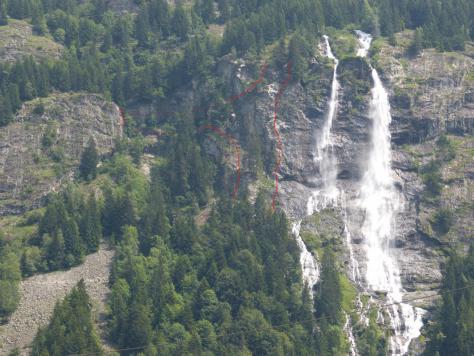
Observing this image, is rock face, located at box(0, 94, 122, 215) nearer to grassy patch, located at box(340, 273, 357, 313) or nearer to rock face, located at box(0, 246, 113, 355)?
rock face, located at box(0, 246, 113, 355)

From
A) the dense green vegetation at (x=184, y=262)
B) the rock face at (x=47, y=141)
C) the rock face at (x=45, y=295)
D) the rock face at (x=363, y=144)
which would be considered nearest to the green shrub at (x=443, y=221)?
the dense green vegetation at (x=184, y=262)

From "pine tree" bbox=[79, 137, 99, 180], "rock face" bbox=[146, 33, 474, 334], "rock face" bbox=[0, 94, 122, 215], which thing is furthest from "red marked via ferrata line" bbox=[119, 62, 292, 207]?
"pine tree" bbox=[79, 137, 99, 180]

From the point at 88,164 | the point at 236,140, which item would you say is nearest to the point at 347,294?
the point at 236,140

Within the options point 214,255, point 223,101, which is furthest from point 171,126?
point 214,255

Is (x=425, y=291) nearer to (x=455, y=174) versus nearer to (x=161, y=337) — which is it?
(x=455, y=174)

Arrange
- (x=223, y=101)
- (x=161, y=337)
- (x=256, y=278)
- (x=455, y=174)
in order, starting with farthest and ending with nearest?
(x=223, y=101) → (x=455, y=174) → (x=256, y=278) → (x=161, y=337)

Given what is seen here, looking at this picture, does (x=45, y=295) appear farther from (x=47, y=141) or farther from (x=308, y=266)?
(x=308, y=266)
